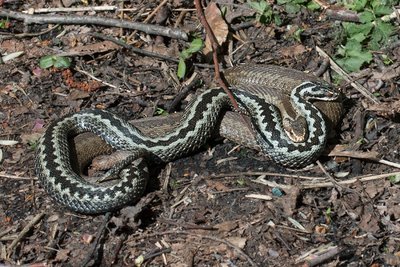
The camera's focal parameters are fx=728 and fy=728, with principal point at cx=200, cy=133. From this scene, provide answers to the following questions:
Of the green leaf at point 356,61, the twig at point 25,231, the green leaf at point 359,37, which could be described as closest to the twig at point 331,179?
the green leaf at point 356,61

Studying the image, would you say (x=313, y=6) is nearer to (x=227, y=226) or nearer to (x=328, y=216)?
(x=328, y=216)

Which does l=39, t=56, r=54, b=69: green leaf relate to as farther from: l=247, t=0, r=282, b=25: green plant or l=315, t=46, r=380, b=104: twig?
l=315, t=46, r=380, b=104: twig

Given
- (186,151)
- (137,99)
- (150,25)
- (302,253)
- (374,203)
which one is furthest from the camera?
(150,25)

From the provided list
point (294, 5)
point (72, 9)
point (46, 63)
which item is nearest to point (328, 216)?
point (294, 5)

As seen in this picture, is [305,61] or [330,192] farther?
[305,61]

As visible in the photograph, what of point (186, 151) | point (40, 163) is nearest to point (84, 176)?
point (40, 163)

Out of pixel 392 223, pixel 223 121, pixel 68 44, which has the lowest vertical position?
pixel 392 223

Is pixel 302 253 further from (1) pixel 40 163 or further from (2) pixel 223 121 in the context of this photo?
(1) pixel 40 163
